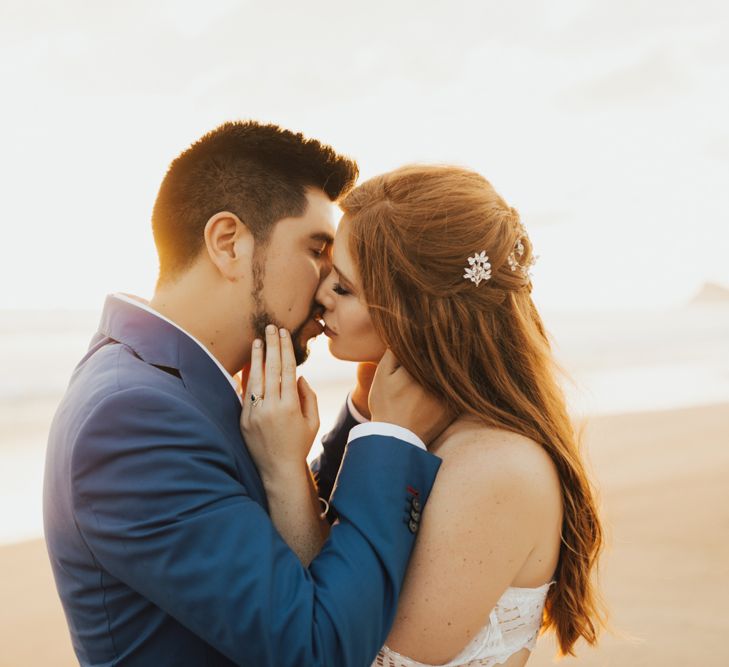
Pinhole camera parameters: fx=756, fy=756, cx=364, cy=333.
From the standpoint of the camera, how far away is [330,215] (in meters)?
2.75

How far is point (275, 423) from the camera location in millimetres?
2176

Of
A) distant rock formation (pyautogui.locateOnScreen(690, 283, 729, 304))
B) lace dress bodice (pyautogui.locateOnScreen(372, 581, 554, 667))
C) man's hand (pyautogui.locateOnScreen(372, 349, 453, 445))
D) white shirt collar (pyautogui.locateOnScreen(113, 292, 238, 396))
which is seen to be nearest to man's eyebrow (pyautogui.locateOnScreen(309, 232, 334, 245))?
man's hand (pyautogui.locateOnScreen(372, 349, 453, 445))

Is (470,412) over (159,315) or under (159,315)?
under

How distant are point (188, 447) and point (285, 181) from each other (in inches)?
44.1

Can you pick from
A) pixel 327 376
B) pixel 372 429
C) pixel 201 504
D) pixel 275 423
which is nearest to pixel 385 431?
pixel 372 429

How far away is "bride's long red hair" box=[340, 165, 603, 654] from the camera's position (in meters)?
2.42

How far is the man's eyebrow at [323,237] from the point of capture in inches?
105

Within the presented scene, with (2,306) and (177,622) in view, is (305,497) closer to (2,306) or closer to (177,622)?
(177,622)

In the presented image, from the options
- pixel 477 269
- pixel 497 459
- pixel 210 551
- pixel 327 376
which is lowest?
pixel 327 376

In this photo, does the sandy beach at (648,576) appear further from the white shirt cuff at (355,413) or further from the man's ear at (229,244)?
the man's ear at (229,244)

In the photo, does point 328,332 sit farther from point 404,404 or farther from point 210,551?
point 210,551

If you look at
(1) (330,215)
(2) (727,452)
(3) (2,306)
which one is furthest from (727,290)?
(1) (330,215)

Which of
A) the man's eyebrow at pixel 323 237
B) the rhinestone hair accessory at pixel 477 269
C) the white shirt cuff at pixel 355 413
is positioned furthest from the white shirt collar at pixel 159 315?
the white shirt cuff at pixel 355 413

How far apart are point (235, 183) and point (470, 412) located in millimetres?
1099
